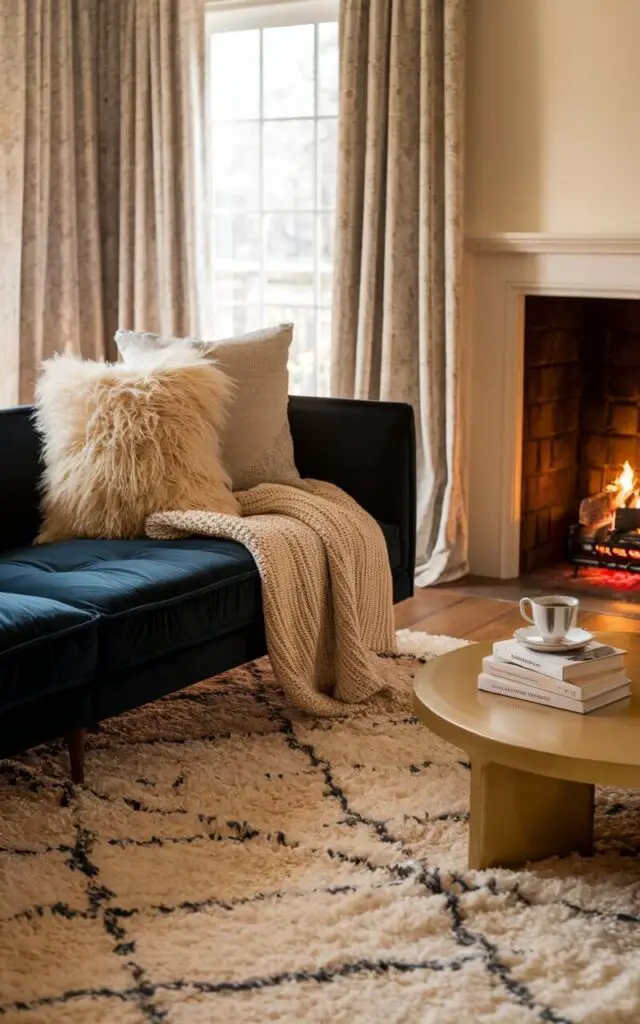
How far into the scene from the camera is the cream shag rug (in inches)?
78.0

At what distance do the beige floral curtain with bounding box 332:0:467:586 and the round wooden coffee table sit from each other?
2229 mm

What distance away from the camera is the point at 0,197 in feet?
16.7

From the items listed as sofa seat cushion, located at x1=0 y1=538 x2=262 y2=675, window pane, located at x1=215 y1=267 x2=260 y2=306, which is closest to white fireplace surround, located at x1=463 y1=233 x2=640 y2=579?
window pane, located at x1=215 y1=267 x2=260 y2=306

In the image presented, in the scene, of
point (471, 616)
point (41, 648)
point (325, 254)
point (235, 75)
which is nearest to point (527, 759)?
point (41, 648)

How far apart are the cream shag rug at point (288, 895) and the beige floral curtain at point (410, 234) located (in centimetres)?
180

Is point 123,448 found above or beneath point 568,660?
above

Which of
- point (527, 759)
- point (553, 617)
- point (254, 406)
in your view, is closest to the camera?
point (527, 759)

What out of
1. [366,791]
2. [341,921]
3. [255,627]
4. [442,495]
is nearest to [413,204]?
[442,495]

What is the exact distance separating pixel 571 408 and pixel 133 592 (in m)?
2.74

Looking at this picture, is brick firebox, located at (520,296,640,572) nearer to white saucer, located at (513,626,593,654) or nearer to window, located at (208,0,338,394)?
window, located at (208,0,338,394)

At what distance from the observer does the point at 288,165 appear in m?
5.12

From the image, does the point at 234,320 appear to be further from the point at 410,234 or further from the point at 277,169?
the point at 410,234

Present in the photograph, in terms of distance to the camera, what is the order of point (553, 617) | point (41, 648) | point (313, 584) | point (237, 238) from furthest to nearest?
1. point (237, 238)
2. point (313, 584)
3. point (41, 648)
4. point (553, 617)

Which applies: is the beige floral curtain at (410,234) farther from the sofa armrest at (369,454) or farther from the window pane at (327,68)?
the sofa armrest at (369,454)
